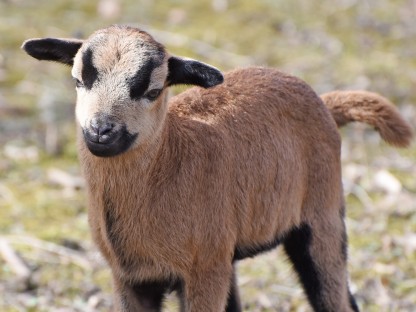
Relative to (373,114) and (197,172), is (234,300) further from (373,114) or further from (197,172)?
(373,114)

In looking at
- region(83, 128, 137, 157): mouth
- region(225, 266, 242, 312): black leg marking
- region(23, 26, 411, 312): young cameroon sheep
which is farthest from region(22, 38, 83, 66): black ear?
region(225, 266, 242, 312): black leg marking

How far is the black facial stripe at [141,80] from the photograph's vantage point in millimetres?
6199

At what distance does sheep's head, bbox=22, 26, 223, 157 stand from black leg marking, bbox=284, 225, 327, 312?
1.71 m

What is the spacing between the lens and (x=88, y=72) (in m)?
6.23

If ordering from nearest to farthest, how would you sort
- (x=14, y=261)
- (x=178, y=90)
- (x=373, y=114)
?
(x=373, y=114) < (x=14, y=261) < (x=178, y=90)

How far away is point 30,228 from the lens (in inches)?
413

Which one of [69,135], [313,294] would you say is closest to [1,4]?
[69,135]

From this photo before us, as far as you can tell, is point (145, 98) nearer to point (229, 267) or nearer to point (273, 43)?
point (229, 267)

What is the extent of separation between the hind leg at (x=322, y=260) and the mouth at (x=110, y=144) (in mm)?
2005

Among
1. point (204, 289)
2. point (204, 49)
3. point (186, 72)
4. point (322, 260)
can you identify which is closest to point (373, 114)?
point (322, 260)

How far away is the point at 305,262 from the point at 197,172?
1452 millimetres

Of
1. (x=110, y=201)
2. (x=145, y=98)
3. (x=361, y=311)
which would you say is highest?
(x=145, y=98)

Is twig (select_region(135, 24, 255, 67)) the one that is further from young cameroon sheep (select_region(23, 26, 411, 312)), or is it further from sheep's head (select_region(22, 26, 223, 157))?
sheep's head (select_region(22, 26, 223, 157))

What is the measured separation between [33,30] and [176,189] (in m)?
11.3
